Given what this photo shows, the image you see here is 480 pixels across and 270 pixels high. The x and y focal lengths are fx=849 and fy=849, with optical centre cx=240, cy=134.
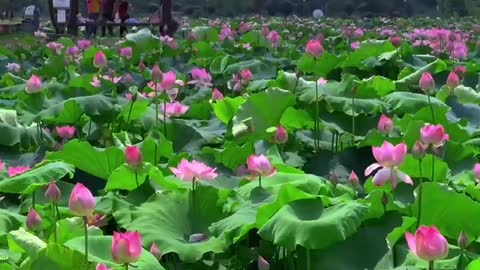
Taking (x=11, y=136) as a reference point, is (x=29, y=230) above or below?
above

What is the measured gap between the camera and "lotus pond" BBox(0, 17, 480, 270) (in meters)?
1.18

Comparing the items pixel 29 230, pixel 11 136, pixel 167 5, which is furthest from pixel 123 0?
pixel 29 230

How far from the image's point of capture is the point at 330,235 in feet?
3.82

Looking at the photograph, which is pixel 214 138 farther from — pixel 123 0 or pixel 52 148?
pixel 123 0

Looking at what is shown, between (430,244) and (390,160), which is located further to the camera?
(390,160)

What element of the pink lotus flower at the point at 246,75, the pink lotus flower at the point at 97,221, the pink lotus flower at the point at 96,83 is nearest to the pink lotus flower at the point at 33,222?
the pink lotus flower at the point at 97,221

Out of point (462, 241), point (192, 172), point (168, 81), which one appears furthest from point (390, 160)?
point (168, 81)

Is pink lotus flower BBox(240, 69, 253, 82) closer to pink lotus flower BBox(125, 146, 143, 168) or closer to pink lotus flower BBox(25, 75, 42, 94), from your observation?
pink lotus flower BBox(25, 75, 42, 94)

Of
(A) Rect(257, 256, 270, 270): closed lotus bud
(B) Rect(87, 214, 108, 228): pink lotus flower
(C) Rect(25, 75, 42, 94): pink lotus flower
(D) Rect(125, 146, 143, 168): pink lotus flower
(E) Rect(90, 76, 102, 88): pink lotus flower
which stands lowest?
(E) Rect(90, 76, 102, 88): pink lotus flower

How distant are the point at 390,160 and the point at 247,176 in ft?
1.15

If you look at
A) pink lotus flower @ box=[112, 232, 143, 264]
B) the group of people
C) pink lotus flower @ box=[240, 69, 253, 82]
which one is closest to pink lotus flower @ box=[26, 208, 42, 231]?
pink lotus flower @ box=[112, 232, 143, 264]

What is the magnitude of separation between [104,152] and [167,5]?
18.3 feet

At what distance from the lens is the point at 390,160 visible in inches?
51.9

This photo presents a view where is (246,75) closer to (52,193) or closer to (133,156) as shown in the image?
(133,156)
